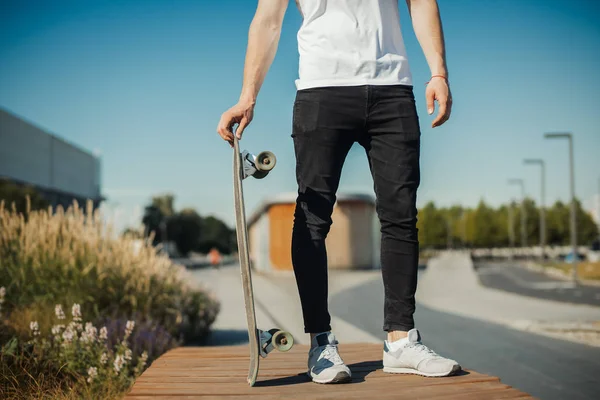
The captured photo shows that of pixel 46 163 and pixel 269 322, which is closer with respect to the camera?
pixel 269 322

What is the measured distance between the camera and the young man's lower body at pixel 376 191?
235 cm

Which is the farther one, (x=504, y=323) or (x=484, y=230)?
(x=484, y=230)

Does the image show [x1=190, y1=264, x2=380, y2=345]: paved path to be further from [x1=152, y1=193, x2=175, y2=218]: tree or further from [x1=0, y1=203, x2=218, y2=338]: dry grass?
[x1=152, y1=193, x2=175, y2=218]: tree

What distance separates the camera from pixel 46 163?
50312 mm

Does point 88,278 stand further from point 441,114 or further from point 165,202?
point 165,202

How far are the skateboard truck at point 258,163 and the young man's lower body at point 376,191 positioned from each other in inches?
6.8

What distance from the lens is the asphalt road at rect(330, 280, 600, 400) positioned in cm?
421

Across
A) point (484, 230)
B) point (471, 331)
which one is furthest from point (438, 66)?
point (484, 230)

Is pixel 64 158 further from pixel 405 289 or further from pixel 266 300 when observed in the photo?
pixel 405 289

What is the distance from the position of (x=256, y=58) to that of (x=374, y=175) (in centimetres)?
65

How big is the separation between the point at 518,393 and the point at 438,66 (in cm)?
126

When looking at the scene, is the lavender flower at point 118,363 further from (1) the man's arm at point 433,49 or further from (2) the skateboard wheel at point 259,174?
(1) the man's arm at point 433,49

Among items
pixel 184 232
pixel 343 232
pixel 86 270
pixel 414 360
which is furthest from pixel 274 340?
pixel 184 232

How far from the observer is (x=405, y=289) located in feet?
7.90
